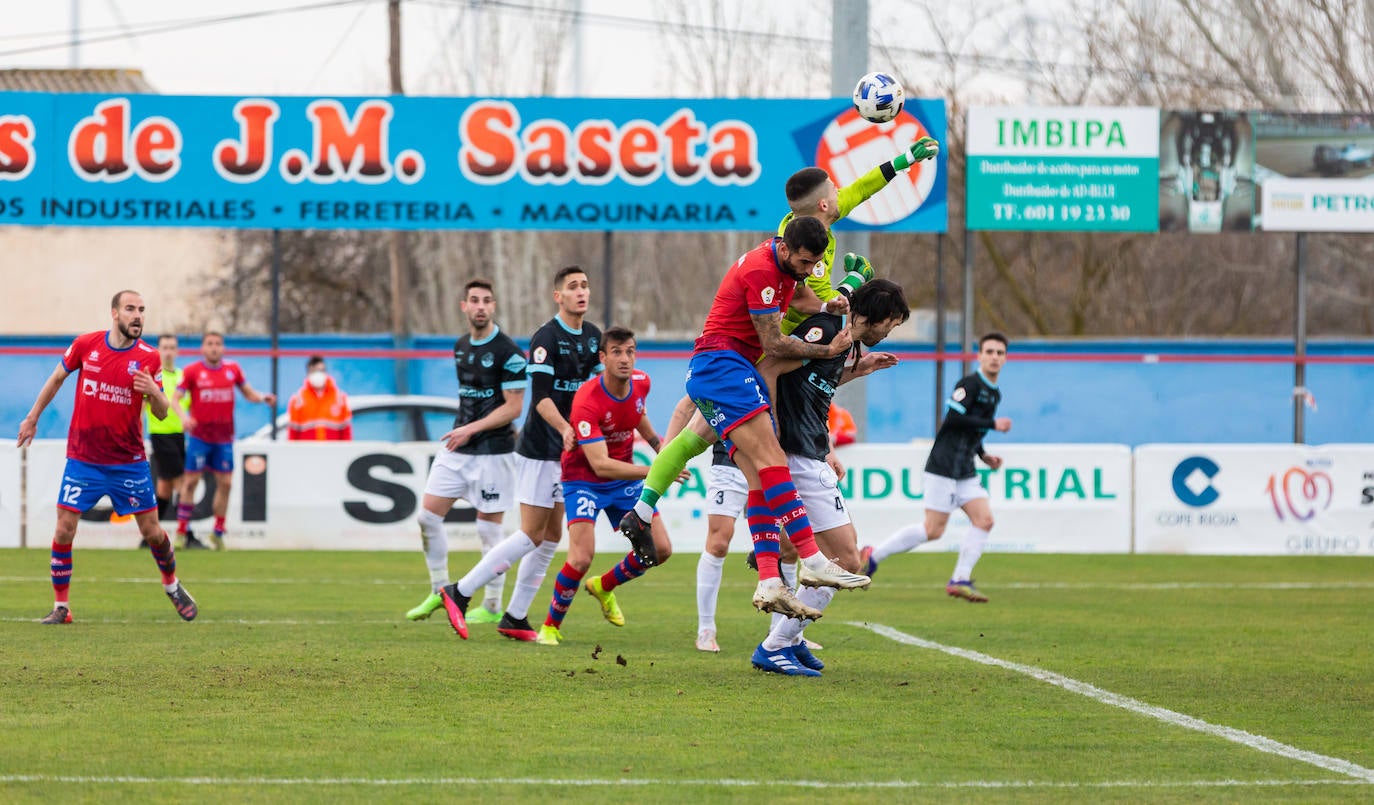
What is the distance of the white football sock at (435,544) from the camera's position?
37.4ft

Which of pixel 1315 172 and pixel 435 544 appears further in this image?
pixel 1315 172

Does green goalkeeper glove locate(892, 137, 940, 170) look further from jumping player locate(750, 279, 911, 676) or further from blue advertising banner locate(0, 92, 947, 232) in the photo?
blue advertising banner locate(0, 92, 947, 232)

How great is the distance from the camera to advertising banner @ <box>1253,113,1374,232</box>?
22.2 metres

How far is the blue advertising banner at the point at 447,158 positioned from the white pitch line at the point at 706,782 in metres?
15.6

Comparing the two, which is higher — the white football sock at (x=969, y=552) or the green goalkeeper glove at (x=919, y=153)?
the green goalkeeper glove at (x=919, y=153)

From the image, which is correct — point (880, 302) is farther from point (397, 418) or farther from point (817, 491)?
point (397, 418)

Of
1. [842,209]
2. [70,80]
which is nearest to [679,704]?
[842,209]

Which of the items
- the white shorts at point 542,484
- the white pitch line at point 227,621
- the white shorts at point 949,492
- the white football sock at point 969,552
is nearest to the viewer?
the white shorts at point 542,484

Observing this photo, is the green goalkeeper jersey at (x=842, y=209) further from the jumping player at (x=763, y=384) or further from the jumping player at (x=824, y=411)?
the jumping player at (x=763, y=384)

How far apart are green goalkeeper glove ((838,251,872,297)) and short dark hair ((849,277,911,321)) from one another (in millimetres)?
87

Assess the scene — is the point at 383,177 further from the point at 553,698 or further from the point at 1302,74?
the point at 1302,74

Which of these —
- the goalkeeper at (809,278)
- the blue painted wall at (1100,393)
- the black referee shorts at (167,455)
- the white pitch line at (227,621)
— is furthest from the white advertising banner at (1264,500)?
the blue painted wall at (1100,393)

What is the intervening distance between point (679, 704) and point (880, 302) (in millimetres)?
2246

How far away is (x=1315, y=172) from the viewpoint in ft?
73.3
